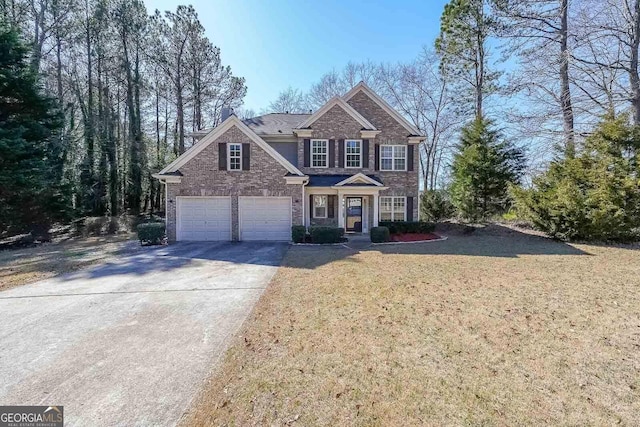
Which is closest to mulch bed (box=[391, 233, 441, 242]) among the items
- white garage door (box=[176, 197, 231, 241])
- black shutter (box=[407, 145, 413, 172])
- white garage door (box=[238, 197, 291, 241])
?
black shutter (box=[407, 145, 413, 172])

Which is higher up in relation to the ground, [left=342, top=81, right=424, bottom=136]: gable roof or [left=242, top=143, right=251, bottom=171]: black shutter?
[left=342, top=81, right=424, bottom=136]: gable roof

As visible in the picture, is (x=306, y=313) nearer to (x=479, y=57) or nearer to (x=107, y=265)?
(x=107, y=265)

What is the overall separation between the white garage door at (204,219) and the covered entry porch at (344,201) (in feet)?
14.3

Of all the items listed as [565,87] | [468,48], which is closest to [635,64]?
[565,87]

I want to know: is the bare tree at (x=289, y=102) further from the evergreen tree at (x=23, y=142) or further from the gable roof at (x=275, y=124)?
the evergreen tree at (x=23, y=142)

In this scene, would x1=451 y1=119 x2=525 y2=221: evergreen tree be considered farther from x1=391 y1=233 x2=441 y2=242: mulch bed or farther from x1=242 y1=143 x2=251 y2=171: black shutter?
x1=242 y1=143 x2=251 y2=171: black shutter

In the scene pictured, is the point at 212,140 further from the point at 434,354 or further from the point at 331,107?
the point at 434,354

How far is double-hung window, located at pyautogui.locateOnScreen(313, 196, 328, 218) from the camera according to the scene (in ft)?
56.2

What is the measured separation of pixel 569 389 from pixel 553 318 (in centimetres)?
226

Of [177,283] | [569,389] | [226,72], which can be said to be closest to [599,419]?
[569,389]

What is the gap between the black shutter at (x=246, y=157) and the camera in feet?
48.8

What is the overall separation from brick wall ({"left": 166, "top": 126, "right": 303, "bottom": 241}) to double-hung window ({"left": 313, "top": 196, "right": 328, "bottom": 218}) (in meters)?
2.20

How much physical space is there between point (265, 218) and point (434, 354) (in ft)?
40.2

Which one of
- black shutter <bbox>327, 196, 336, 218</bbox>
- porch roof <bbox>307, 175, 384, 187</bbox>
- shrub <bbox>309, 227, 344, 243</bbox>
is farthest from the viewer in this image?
black shutter <bbox>327, 196, 336, 218</bbox>
